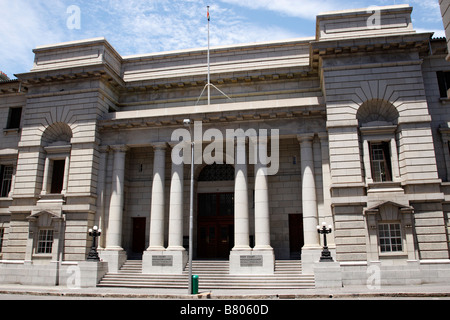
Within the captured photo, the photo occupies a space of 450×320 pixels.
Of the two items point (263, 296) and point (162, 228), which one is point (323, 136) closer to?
point (263, 296)

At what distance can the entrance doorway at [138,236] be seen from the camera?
1208 inches

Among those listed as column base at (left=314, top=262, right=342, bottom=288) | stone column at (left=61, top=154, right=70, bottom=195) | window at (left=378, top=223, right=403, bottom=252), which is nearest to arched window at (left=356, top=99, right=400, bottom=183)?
window at (left=378, top=223, right=403, bottom=252)

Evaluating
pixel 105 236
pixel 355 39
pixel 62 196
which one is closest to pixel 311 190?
pixel 355 39

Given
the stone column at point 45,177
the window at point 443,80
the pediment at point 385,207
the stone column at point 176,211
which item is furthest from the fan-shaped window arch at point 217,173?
the window at point 443,80

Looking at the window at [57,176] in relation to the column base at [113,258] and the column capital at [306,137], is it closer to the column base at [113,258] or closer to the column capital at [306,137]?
the column base at [113,258]

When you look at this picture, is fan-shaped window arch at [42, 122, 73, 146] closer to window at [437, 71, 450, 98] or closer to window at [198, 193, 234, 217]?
window at [198, 193, 234, 217]

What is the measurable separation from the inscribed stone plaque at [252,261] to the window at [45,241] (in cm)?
1404

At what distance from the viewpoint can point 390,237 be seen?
23.5 m

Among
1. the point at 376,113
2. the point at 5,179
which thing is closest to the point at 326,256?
the point at 376,113

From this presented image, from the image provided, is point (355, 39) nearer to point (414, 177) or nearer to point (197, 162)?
point (414, 177)

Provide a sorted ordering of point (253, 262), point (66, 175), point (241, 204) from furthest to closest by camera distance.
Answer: point (66, 175)
point (241, 204)
point (253, 262)

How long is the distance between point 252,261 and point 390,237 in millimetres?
8705

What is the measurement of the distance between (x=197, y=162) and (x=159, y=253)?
299 inches

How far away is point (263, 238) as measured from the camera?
83.8 ft
